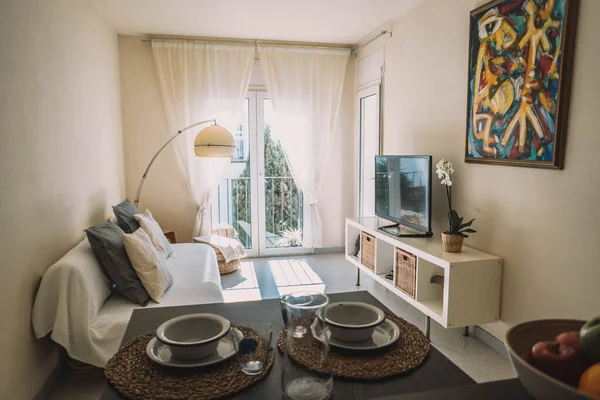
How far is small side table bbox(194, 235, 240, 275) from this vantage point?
4438 millimetres

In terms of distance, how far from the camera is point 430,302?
2998 mm

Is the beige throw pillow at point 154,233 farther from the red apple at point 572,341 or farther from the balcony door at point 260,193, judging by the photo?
the red apple at point 572,341

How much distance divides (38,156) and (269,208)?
3.26 metres

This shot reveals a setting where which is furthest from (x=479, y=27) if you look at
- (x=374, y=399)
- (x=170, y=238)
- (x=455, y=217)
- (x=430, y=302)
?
(x=170, y=238)

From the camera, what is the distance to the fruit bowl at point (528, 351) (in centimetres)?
64

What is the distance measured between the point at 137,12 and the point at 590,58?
12.0ft

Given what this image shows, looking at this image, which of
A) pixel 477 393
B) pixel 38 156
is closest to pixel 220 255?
pixel 38 156

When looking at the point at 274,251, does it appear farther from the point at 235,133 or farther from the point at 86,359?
the point at 86,359

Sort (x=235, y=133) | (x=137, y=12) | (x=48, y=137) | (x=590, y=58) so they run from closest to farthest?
1. (x=590, y=58)
2. (x=48, y=137)
3. (x=137, y=12)
4. (x=235, y=133)

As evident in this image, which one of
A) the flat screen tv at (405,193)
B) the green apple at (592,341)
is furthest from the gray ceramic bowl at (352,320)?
the flat screen tv at (405,193)

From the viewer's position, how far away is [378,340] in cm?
115

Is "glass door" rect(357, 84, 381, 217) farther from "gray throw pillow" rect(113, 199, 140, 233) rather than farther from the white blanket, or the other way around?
"gray throw pillow" rect(113, 199, 140, 233)

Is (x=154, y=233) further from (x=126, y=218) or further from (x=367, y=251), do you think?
(x=367, y=251)

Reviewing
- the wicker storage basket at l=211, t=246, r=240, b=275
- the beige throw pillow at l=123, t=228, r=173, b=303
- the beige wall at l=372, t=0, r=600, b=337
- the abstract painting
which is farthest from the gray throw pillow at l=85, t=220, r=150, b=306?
the abstract painting
